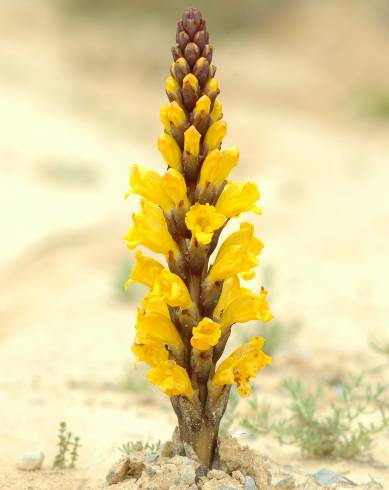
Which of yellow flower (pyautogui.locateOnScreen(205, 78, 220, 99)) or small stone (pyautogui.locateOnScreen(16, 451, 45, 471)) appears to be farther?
small stone (pyautogui.locateOnScreen(16, 451, 45, 471))

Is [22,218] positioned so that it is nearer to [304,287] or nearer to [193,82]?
[304,287]

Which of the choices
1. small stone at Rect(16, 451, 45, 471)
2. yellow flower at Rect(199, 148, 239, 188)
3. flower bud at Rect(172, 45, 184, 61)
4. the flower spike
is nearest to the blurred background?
small stone at Rect(16, 451, 45, 471)

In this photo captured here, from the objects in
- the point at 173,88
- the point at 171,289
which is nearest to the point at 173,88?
the point at 173,88

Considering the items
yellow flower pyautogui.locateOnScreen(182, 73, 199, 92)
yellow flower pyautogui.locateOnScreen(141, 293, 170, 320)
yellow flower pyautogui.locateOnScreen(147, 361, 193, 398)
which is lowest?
yellow flower pyautogui.locateOnScreen(147, 361, 193, 398)

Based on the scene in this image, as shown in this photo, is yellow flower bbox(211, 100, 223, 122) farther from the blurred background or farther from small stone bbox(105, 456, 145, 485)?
the blurred background

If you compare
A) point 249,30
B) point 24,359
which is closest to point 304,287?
point 24,359

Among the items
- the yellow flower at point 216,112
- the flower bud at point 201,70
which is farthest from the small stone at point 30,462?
the flower bud at point 201,70

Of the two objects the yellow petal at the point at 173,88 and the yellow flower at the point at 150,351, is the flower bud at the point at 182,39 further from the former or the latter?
the yellow flower at the point at 150,351

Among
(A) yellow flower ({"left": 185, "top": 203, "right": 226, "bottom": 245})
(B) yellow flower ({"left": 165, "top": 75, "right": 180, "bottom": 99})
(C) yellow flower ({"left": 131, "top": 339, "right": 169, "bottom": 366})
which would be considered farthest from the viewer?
(C) yellow flower ({"left": 131, "top": 339, "right": 169, "bottom": 366})
